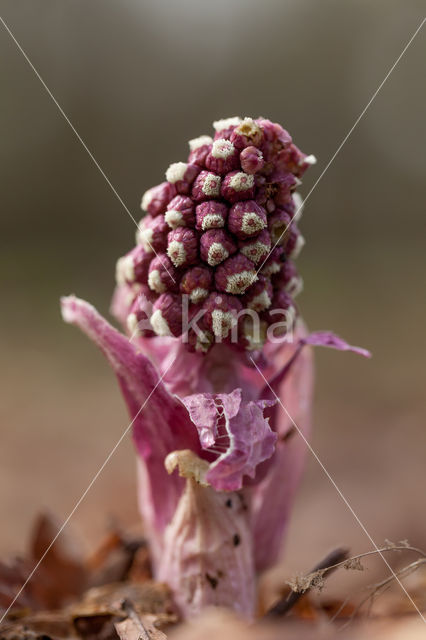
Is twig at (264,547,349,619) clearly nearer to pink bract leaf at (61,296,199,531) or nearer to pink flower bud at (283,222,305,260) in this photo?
pink bract leaf at (61,296,199,531)

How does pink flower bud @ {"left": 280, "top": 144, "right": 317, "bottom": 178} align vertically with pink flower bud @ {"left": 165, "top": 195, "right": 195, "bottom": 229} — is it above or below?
above

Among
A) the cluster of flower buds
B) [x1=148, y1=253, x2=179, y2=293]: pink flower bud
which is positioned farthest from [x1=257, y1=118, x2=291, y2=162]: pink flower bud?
[x1=148, y1=253, x2=179, y2=293]: pink flower bud

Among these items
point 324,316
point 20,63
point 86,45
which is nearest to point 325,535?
point 324,316

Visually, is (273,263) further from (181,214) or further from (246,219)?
(181,214)

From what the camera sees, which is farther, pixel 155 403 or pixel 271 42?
pixel 271 42

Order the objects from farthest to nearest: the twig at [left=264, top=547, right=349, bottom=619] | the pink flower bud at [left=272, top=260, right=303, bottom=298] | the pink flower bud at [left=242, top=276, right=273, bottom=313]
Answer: the pink flower bud at [left=272, top=260, right=303, bottom=298] < the pink flower bud at [left=242, top=276, right=273, bottom=313] < the twig at [left=264, top=547, right=349, bottom=619]

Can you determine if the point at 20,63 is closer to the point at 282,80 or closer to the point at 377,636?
the point at 282,80

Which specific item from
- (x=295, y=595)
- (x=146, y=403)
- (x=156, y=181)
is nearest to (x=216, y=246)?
(x=146, y=403)
